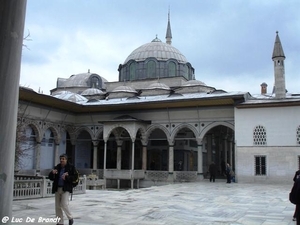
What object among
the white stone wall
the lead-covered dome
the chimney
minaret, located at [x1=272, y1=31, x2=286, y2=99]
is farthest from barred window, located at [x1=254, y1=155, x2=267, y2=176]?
the chimney

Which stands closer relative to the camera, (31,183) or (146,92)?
(31,183)

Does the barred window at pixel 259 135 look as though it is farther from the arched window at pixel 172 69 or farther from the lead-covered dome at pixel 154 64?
the arched window at pixel 172 69

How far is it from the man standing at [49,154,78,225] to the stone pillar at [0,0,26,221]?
3.21 m

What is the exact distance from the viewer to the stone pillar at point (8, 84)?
1736 mm

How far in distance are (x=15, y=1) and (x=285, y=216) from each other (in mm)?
6378

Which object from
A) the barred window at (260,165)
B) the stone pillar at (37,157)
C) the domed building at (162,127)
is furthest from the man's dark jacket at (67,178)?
the stone pillar at (37,157)

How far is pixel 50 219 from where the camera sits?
5715 mm

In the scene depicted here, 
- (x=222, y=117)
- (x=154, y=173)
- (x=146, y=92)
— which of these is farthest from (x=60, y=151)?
(x=222, y=117)

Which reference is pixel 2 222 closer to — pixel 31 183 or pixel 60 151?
pixel 31 183

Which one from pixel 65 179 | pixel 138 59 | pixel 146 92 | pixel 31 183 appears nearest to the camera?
pixel 65 179

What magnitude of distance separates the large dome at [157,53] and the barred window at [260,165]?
45.4 feet

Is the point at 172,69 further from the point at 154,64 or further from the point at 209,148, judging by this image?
the point at 209,148

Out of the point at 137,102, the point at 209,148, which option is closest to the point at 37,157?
the point at 137,102

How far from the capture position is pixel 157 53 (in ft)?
91.9
